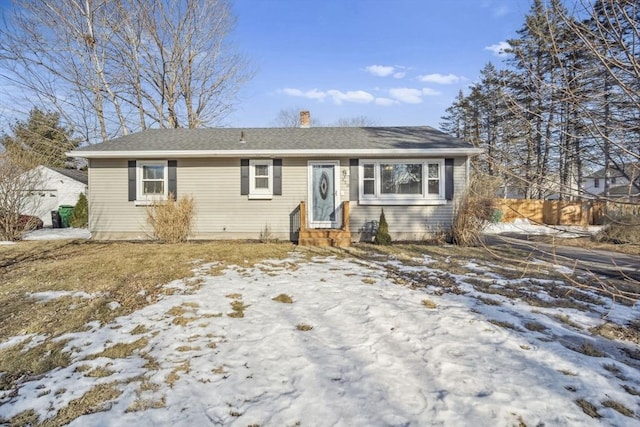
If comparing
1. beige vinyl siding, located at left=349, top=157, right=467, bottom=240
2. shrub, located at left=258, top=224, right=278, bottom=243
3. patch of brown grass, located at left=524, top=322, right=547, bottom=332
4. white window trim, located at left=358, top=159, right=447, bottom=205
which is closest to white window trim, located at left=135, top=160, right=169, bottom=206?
shrub, located at left=258, top=224, right=278, bottom=243

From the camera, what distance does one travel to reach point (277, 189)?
9.55m

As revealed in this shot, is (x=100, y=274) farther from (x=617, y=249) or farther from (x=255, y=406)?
(x=617, y=249)

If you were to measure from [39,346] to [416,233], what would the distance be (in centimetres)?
841

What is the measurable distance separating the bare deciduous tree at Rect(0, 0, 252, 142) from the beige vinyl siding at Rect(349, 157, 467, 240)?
14.8 metres

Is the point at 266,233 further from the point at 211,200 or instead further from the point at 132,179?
the point at 132,179

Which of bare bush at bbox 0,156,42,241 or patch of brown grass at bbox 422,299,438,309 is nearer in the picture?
patch of brown grass at bbox 422,299,438,309

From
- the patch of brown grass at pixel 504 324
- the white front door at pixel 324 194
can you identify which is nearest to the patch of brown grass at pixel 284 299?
the patch of brown grass at pixel 504 324

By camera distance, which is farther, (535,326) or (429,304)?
(429,304)

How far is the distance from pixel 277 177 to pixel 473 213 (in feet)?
17.7

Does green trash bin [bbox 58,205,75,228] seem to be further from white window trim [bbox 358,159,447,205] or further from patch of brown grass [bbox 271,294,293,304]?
patch of brown grass [bbox 271,294,293,304]

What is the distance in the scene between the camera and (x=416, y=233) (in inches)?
373

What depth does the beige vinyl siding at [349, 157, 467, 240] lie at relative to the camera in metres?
9.38

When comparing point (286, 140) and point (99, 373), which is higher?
point (286, 140)

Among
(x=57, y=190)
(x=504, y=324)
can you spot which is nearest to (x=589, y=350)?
(x=504, y=324)
